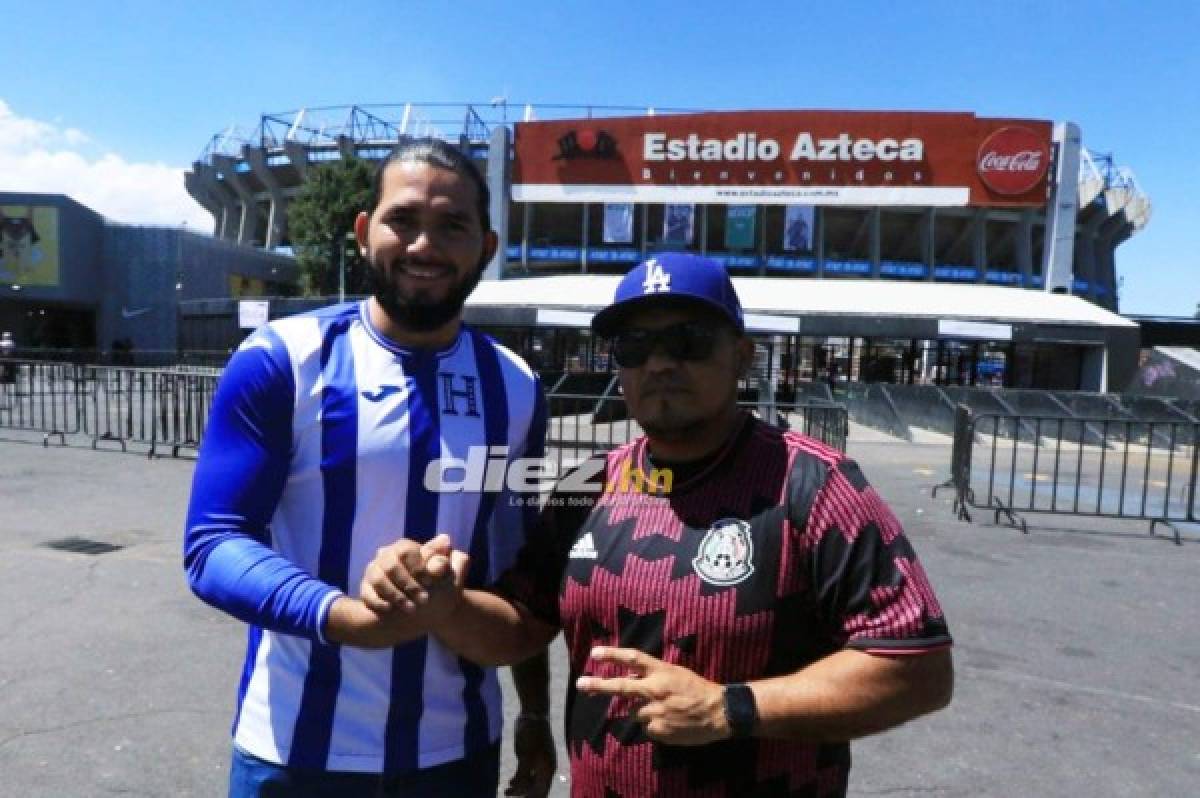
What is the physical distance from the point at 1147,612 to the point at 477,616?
6364mm

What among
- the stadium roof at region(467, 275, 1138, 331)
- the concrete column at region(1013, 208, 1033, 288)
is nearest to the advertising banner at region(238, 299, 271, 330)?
the stadium roof at region(467, 275, 1138, 331)

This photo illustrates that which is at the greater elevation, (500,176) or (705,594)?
(500,176)

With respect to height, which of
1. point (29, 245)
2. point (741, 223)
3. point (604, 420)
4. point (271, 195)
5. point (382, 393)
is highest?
point (271, 195)

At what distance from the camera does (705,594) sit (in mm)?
1554

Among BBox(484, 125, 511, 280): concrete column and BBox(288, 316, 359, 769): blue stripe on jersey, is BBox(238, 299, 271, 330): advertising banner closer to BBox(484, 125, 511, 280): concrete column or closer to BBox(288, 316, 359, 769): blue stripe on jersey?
BBox(288, 316, 359, 769): blue stripe on jersey

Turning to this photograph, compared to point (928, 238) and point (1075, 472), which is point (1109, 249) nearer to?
point (928, 238)

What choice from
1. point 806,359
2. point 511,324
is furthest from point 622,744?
point 806,359

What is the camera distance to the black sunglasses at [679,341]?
1698 mm

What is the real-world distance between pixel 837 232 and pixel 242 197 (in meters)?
44.7

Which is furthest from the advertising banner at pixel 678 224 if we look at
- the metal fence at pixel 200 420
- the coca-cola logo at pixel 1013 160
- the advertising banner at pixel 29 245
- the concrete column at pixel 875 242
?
the advertising banner at pixel 29 245

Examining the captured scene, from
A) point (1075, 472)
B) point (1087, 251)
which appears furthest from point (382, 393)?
point (1087, 251)

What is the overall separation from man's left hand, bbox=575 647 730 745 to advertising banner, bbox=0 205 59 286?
4830cm

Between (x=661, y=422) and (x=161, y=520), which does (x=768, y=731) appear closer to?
(x=661, y=422)

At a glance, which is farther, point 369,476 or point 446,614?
point 369,476
